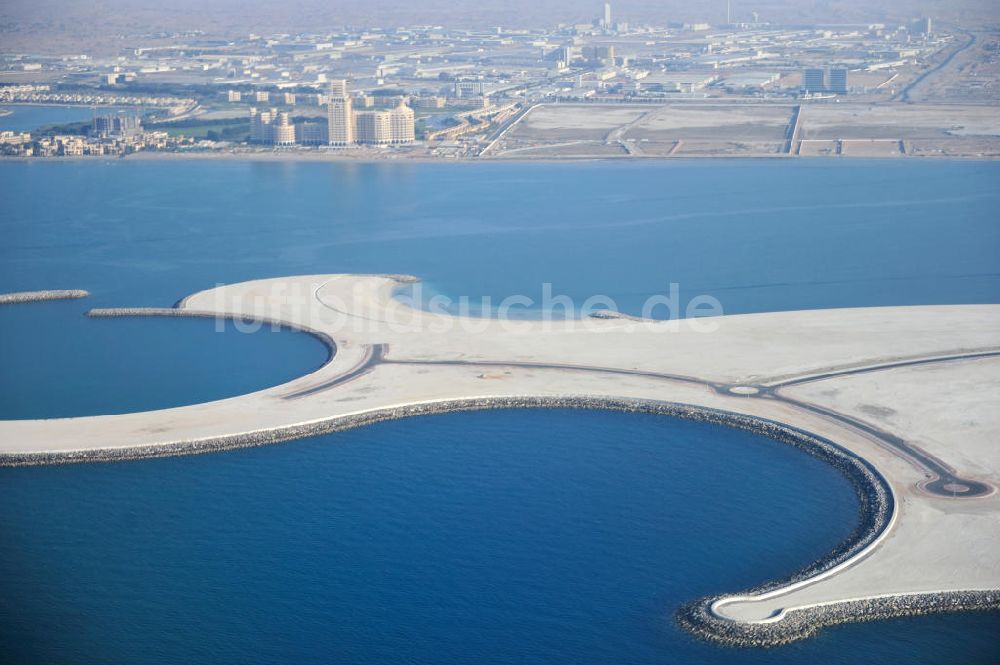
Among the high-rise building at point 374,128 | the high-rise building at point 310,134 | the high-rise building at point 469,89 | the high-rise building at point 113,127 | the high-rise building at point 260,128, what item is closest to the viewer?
the high-rise building at point 374,128

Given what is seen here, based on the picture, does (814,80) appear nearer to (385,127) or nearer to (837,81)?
(837,81)

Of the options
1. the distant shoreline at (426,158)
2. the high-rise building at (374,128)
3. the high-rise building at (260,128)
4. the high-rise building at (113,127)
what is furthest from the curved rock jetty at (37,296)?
the high-rise building at (113,127)

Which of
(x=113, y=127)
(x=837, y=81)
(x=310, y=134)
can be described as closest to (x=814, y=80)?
(x=837, y=81)

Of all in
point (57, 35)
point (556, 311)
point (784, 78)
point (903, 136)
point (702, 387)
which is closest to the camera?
point (702, 387)

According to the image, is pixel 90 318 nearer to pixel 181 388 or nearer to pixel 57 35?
pixel 181 388

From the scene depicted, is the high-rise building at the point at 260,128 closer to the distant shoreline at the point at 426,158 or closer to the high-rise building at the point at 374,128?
the distant shoreline at the point at 426,158

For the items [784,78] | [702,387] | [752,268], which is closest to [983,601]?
[702,387]
